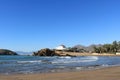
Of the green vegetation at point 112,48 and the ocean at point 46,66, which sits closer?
the ocean at point 46,66

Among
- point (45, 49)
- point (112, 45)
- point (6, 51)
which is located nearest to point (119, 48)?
point (112, 45)

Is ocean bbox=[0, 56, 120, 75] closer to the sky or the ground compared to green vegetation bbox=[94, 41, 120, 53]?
closer to the ground

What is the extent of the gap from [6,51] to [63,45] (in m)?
42.1

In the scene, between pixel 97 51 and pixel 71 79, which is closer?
pixel 71 79

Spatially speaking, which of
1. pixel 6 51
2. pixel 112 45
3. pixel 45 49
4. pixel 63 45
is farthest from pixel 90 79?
pixel 63 45

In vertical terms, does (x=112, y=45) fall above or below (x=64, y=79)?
above

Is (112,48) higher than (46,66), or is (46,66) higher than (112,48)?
(112,48)

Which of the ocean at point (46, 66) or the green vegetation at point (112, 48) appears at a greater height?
the green vegetation at point (112, 48)

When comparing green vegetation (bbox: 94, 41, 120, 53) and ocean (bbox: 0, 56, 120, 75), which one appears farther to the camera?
green vegetation (bbox: 94, 41, 120, 53)

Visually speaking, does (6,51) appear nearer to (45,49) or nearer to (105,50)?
(45,49)

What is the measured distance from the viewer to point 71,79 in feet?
52.9

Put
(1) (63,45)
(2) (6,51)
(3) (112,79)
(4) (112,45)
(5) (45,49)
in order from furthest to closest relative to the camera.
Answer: (1) (63,45), (2) (6,51), (4) (112,45), (5) (45,49), (3) (112,79)

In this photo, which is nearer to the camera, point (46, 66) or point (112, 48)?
point (46, 66)

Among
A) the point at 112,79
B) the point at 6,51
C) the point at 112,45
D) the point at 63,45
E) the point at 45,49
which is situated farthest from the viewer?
the point at 63,45
